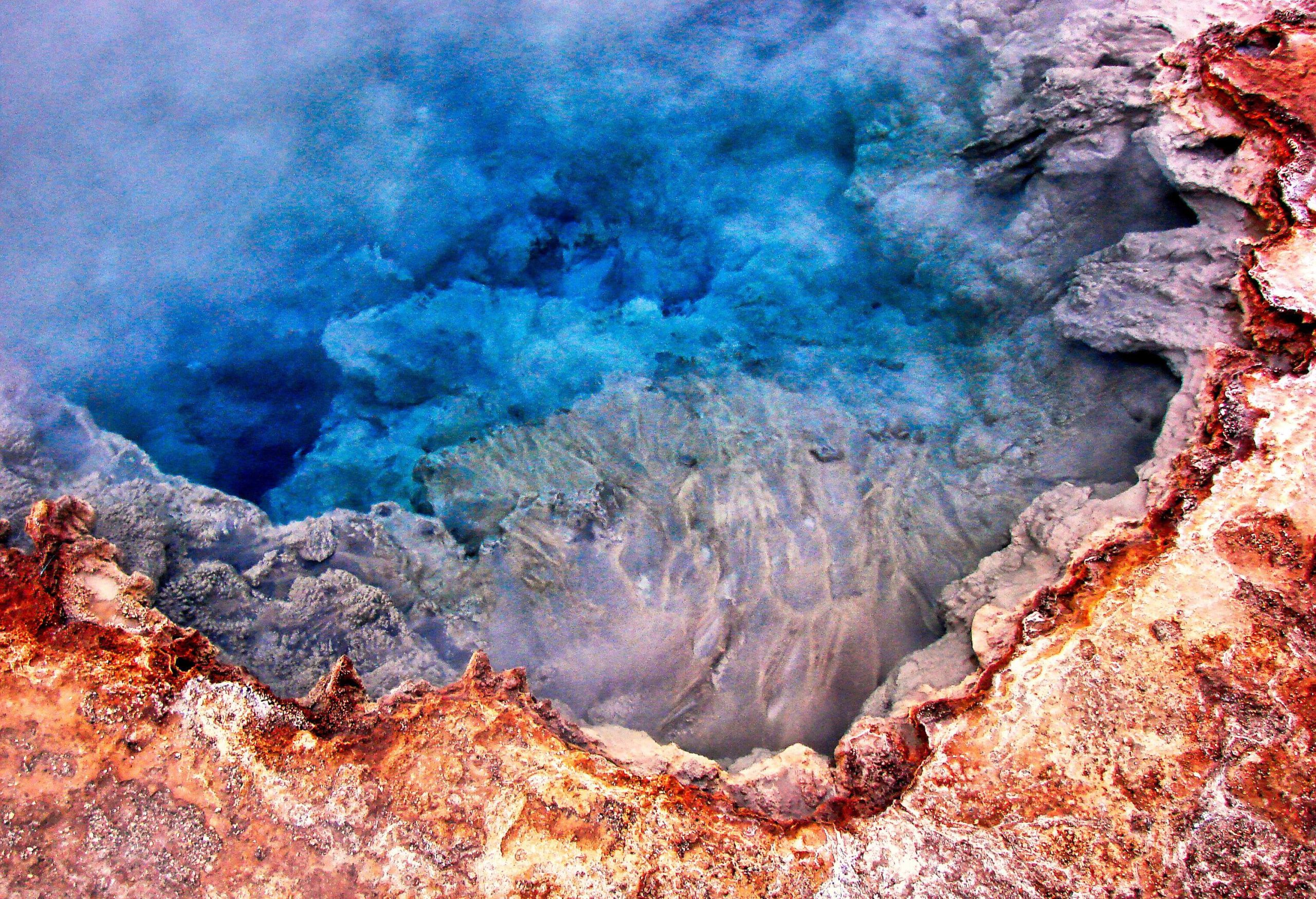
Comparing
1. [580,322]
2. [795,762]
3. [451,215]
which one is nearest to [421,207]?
[451,215]

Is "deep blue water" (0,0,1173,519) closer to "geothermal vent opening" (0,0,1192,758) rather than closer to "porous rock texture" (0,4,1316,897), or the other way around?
"geothermal vent opening" (0,0,1192,758)

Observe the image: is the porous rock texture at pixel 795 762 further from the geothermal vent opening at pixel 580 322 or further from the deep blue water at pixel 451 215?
the deep blue water at pixel 451 215

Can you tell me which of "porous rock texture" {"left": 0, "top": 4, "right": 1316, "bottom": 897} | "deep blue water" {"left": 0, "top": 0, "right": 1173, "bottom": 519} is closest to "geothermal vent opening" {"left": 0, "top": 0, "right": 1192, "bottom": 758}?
"deep blue water" {"left": 0, "top": 0, "right": 1173, "bottom": 519}

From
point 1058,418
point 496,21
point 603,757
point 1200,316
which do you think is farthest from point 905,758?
point 496,21

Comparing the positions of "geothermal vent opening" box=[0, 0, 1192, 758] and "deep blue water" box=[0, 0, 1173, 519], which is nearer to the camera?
"geothermal vent opening" box=[0, 0, 1192, 758]

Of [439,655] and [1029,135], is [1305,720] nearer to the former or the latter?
[1029,135]

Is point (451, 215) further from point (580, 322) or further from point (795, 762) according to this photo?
point (795, 762)
